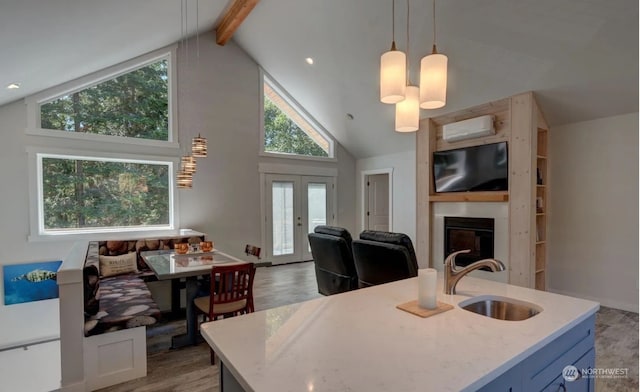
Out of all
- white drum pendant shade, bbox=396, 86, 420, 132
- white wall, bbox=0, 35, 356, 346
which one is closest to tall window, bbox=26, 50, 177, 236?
white wall, bbox=0, 35, 356, 346

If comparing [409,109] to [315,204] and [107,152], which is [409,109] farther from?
[315,204]

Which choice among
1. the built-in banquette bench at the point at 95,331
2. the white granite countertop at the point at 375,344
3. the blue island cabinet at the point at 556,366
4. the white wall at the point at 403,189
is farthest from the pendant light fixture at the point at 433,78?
the white wall at the point at 403,189

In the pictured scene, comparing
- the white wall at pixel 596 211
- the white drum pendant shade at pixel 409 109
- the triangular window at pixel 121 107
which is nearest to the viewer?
the white drum pendant shade at pixel 409 109

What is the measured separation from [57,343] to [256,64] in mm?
5512

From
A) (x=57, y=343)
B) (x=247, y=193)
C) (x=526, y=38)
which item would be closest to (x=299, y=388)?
(x=57, y=343)

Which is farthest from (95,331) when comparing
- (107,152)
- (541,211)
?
(541,211)

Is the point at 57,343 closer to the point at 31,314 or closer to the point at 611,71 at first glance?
the point at 31,314

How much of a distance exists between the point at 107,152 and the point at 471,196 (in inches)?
224

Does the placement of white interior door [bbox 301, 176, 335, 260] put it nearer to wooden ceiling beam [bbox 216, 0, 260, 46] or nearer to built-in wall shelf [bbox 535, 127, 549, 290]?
wooden ceiling beam [bbox 216, 0, 260, 46]

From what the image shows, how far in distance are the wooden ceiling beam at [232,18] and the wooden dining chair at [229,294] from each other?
3.91 metres

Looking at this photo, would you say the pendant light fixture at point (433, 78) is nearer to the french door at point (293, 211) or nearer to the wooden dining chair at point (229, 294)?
the wooden dining chair at point (229, 294)

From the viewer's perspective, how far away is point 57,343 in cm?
343

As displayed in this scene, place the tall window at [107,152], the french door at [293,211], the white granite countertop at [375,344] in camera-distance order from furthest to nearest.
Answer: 1. the french door at [293,211]
2. the tall window at [107,152]
3. the white granite countertop at [375,344]

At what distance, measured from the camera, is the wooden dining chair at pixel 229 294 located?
2.83 metres
